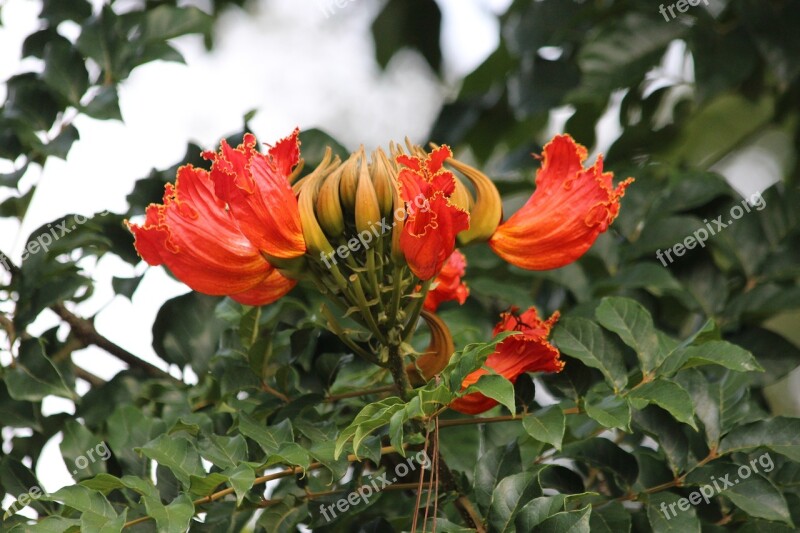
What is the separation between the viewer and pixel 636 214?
2268mm

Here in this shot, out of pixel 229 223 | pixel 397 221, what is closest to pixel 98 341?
pixel 229 223

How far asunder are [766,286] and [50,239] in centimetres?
149

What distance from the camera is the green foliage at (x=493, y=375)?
4.75 feet

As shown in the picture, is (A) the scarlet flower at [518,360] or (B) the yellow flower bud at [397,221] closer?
(B) the yellow flower bud at [397,221]

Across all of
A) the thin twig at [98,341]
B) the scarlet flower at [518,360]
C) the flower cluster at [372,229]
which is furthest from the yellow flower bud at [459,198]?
the thin twig at [98,341]

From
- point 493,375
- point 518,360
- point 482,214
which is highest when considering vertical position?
point 482,214

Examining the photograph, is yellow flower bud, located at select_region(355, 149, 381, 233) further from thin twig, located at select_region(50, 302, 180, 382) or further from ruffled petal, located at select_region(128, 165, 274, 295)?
thin twig, located at select_region(50, 302, 180, 382)

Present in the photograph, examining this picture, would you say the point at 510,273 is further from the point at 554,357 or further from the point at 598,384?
the point at 554,357

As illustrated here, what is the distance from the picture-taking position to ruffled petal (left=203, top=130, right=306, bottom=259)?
1391mm

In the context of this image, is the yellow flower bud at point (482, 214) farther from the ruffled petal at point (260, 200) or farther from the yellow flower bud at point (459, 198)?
the ruffled petal at point (260, 200)

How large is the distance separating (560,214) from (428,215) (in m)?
0.29

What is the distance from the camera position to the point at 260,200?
1400 mm

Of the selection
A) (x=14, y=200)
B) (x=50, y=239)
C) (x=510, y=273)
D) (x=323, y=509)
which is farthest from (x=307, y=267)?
(x=510, y=273)

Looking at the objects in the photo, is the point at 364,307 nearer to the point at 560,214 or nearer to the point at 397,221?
the point at 397,221
